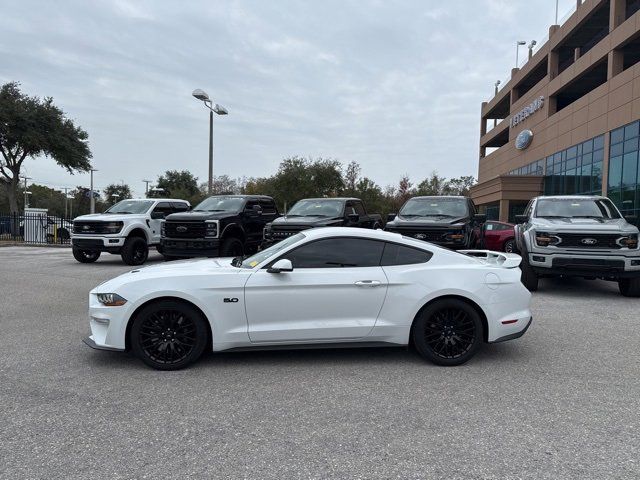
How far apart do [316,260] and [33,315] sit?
196 inches

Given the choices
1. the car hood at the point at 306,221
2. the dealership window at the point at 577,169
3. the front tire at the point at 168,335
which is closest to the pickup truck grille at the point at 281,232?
the car hood at the point at 306,221

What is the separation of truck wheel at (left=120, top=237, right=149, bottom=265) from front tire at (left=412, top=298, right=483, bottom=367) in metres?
11.3

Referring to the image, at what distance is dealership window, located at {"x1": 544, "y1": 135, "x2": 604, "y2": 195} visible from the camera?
28812 millimetres

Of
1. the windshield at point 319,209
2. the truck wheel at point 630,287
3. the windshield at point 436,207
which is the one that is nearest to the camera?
the truck wheel at point 630,287

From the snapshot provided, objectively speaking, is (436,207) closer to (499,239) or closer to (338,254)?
(499,239)

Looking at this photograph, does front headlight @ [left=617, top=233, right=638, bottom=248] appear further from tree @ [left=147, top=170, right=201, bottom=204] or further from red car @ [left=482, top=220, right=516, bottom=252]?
tree @ [left=147, top=170, right=201, bottom=204]

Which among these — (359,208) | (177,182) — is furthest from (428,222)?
(177,182)

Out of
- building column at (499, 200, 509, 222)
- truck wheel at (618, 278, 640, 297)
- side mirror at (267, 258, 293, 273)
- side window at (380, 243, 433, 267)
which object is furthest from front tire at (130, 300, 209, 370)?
building column at (499, 200, 509, 222)

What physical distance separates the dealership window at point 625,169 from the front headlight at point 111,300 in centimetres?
2568

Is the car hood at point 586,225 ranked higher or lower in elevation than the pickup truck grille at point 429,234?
higher

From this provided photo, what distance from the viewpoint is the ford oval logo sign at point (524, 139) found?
4036 centimetres

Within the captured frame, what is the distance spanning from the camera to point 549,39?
37.7m

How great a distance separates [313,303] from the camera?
4.84m

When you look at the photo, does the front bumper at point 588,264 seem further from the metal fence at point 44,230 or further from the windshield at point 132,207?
the metal fence at point 44,230
